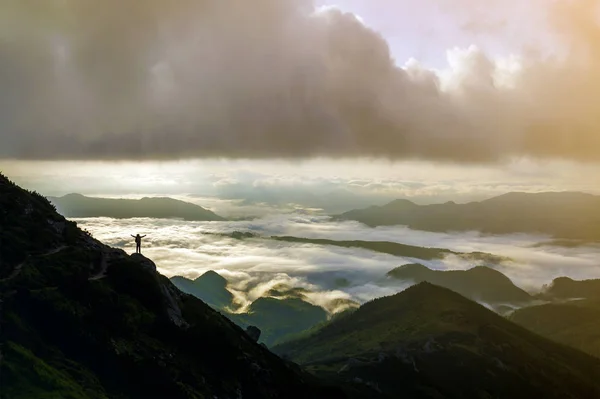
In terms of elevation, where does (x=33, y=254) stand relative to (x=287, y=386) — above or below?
above

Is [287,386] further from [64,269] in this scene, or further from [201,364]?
[64,269]

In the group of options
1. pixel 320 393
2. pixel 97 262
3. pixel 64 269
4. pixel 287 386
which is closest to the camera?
pixel 64 269

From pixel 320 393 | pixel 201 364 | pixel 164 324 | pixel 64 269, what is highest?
pixel 64 269

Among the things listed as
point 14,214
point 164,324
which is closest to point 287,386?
point 164,324

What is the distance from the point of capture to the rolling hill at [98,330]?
95.1 meters

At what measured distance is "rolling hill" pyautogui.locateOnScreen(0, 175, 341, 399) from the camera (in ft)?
312

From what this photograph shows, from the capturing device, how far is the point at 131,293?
5379 inches

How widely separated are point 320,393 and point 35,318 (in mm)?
99641

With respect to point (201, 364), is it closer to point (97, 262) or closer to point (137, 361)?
point (137, 361)

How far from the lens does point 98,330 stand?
373ft

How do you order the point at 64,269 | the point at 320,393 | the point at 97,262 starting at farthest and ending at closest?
the point at 320,393 → the point at 97,262 → the point at 64,269

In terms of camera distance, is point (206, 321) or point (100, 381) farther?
point (206, 321)

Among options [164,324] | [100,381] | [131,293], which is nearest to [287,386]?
[164,324]

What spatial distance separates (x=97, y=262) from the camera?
14388 cm
